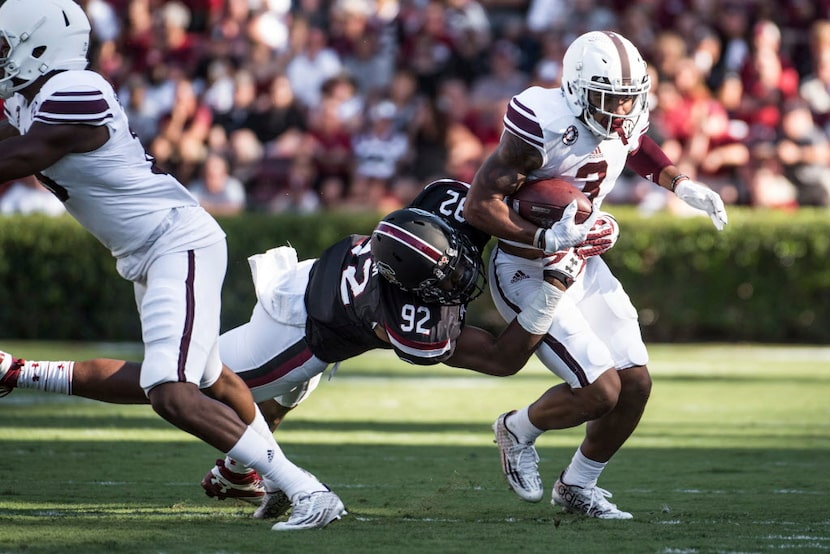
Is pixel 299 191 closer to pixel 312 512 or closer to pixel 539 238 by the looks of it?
pixel 539 238

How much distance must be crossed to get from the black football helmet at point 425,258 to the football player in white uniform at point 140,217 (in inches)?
24.6

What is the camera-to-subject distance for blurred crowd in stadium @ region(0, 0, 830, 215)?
12.7 meters

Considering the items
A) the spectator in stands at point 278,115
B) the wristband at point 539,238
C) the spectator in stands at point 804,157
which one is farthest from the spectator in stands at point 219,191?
the wristband at point 539,238

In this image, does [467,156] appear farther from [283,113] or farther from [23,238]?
[23,238]

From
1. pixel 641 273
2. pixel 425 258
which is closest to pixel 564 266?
pixel 425 258

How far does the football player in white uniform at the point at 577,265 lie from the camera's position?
4.93 meters

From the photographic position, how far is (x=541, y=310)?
4.91 metres

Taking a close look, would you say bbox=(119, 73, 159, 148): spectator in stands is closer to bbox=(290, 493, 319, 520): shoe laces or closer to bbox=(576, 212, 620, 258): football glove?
bbox=(576, 212, 620, 258): football glove

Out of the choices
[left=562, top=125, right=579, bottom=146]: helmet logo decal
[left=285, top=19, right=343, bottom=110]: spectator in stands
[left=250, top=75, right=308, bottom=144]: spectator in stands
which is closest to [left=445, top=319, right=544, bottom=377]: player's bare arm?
[left=562, top=125, right=579, bottom=146]: helmet logo decal

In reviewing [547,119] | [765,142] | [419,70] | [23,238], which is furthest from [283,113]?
[547,119]

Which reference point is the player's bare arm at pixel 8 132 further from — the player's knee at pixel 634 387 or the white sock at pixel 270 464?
the player's knee at pixel 634 387

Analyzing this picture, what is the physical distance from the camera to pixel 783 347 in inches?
464

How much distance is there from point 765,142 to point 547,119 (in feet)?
27.6

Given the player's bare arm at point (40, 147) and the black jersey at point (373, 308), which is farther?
the black jersey at point (373, 308)
